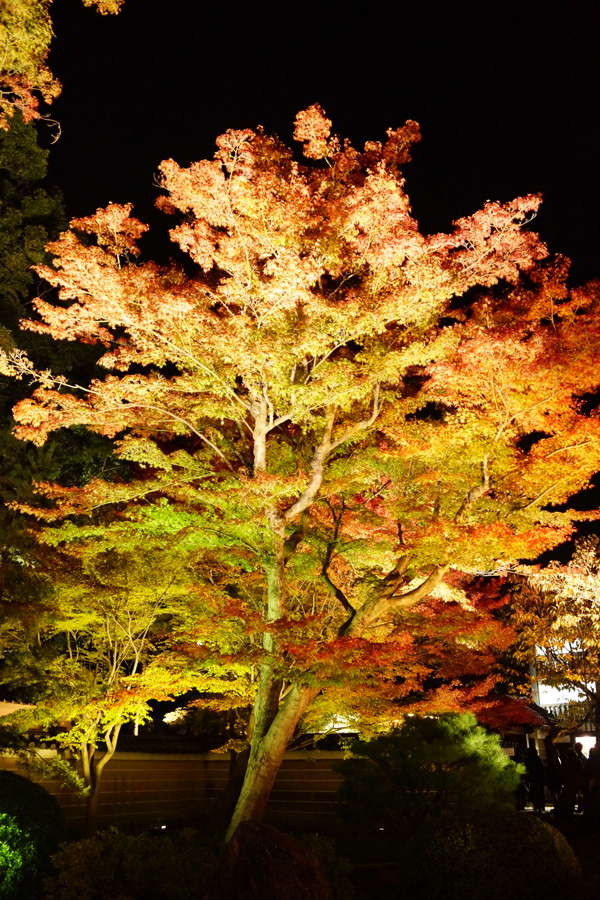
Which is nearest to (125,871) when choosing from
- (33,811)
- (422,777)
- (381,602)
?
(33,811)

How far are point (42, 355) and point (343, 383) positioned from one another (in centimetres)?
1104

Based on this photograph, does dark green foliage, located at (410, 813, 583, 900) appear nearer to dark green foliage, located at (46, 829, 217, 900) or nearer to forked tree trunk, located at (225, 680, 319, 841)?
dark green foliage, located at (46, 829, 217, 900)

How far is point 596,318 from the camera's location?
1036cm

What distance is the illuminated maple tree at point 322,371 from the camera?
392 inches

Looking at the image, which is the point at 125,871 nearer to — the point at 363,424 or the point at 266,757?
the point at 266,757

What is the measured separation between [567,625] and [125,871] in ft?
38.7

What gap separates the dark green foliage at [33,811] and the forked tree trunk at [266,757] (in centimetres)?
275

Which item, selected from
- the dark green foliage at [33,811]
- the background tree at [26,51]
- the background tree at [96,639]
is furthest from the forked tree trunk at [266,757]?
the background tree at [26,51]

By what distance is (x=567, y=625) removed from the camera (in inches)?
→ 646

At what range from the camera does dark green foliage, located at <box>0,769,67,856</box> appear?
25.1ft

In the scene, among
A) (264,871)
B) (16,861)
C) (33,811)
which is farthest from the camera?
(33,811)

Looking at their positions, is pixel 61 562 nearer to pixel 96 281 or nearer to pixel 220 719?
pixel 96 281

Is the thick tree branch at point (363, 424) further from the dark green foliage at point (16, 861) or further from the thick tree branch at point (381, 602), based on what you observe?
the dark green foliage at point (16, 861)

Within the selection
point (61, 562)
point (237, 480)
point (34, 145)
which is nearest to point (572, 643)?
point (237, 480)
